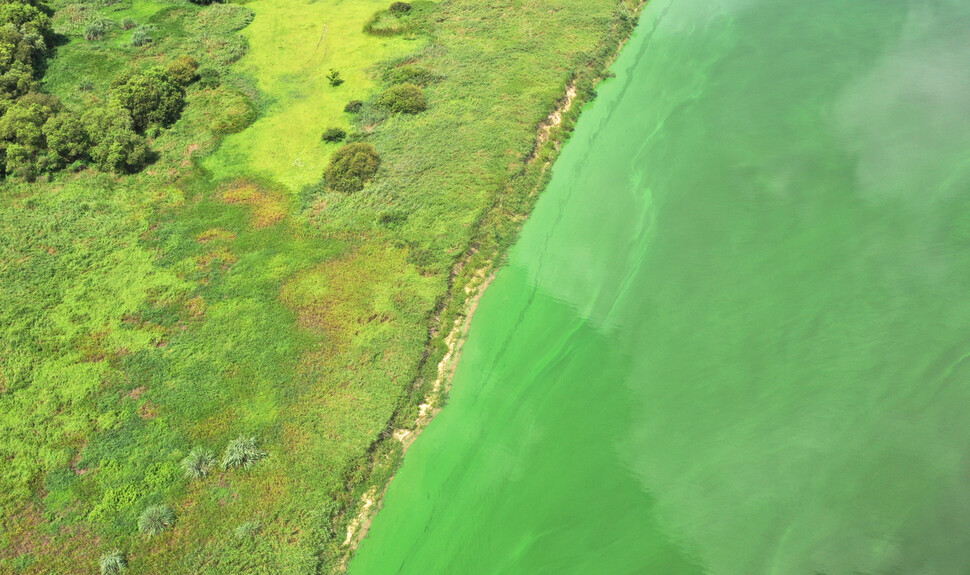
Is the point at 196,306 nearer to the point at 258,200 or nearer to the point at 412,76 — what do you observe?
the point at 258,200

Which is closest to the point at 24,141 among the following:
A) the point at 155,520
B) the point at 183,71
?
the point at 183,71

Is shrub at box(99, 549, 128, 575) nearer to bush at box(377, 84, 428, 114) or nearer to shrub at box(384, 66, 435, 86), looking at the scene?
bush at box(377, 84, 428, 114)

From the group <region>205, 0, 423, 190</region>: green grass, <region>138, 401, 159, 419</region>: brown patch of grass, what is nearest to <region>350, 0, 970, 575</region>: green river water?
<region>138, 401, 159, 419</region>: brown patch of grass

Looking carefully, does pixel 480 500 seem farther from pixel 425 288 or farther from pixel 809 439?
pixel 809 439

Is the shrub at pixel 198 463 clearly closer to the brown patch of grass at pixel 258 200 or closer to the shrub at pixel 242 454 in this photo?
the shrub at pixel 242 454

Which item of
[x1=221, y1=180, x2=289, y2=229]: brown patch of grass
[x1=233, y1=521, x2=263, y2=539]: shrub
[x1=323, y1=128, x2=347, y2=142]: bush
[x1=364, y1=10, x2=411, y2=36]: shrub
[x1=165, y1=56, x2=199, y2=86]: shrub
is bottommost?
[x1=233, y1=521, x2=263, y2=539]: shrub
